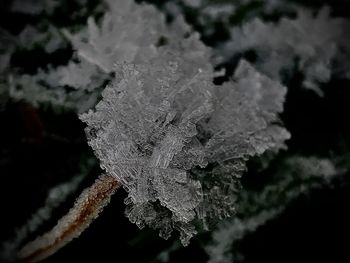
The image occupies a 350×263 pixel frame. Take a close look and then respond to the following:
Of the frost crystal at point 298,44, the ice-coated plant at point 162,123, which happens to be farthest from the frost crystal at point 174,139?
the frost crystal at point 298,44

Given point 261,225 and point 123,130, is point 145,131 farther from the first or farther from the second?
point 261,225

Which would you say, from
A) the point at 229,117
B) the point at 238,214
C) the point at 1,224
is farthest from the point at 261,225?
the point at 1,224

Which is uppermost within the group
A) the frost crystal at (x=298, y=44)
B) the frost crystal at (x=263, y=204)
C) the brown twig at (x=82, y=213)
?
the brown twig at (x=82, y=213)

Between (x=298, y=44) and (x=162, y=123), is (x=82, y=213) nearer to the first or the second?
(x=162, y=123)

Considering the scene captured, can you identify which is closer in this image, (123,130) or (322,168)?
(123,130)

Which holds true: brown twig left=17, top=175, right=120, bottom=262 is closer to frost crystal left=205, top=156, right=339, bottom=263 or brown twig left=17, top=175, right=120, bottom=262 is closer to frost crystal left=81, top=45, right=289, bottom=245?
frost crystal left=81, top=45, right=289, bottom=245

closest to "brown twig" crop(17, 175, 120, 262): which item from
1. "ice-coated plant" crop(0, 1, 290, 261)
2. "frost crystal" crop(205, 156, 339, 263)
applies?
"ice-coated plant" crop(0, 1, 290, 261)

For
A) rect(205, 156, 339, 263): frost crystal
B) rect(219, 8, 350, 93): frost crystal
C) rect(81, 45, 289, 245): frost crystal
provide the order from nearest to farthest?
1. rect(81, 45, 289, 245): frost crystal
2. rect(205, 156, 339, 263): frost crystal
3. rect(219, 8, 350, 93): frost crystal

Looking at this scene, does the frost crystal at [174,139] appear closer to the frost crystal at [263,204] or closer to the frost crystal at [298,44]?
Answer: the frost crystal at [263,204]

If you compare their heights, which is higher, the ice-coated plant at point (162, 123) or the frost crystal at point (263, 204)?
the ice-coated plant at point (162, 123)
